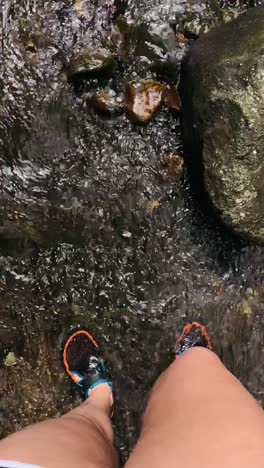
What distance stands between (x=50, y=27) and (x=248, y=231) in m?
1.77

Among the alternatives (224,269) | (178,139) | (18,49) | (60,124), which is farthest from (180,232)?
(18,49)

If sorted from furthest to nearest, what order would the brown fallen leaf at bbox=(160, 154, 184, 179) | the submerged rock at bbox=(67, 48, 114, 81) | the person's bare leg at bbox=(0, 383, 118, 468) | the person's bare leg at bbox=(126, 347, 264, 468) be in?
1. the brown fallen leaf at bbox=(160, 154, 184, 179)
2. the submerged rock at bbox=(67, 48, 114, 81)
3. the person's bare leg at bbox=(0, 383, 118, 468)
4. the person's bare leg at bbox=(126, 347, 264, 468)

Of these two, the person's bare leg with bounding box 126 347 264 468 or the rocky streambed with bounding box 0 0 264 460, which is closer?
the person's bare leg with bounding box 126 347 264 468

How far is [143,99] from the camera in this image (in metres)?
2.96

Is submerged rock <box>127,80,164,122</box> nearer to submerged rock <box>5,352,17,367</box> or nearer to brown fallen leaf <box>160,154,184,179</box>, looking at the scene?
brown fallen leaf <box>160,154,184,179</box>

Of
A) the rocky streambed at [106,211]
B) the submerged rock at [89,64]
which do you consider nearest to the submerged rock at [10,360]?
the rocky streambed at [106,211]

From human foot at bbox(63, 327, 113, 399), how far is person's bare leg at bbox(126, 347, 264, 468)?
815 millimetres

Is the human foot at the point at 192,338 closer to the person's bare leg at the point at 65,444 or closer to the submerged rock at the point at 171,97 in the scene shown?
the person's bare leg at the point at 65,444

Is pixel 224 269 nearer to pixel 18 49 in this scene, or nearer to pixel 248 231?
pixel 248 231

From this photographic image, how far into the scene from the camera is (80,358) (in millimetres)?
2998

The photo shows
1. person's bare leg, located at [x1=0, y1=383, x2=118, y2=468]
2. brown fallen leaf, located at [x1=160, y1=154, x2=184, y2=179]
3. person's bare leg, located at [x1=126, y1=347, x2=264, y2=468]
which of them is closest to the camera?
person's bare leg, located at [x1=126, y1=347, x2=264, y2=468]

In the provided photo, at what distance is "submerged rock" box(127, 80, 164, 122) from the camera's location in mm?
2961

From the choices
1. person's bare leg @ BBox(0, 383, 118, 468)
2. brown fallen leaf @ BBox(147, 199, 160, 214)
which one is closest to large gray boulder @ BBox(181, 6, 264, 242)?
brown fallen leaf @ BBox(147, 199, 160, 214)

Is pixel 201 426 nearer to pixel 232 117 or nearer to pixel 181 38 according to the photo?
pixel 232 117
